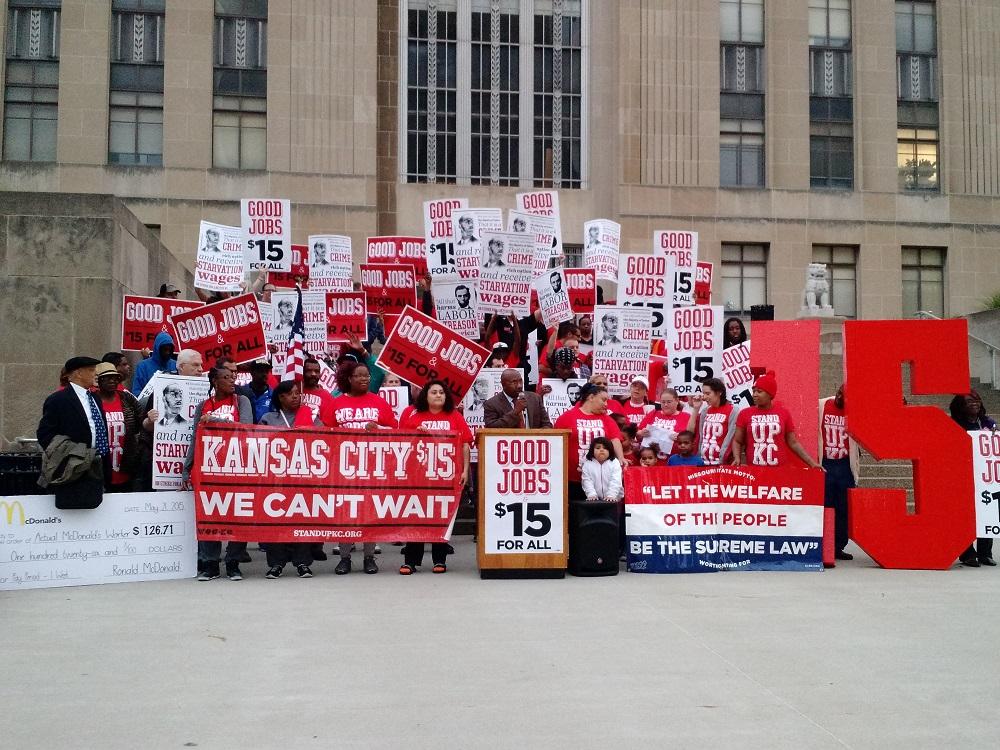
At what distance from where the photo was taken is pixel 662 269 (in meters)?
16.5

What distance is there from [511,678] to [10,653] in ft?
10.5

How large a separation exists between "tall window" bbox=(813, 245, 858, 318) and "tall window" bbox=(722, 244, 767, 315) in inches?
67.8

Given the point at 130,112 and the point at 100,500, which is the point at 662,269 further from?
the point at 130,112

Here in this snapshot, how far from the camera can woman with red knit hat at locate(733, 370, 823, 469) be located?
1173cm

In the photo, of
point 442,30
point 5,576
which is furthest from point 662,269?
point 442,30

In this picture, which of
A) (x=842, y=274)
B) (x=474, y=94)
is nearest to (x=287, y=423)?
(x=474, y=94)

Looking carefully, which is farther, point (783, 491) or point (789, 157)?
point (789, 157)

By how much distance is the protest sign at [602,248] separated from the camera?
60.9 ft

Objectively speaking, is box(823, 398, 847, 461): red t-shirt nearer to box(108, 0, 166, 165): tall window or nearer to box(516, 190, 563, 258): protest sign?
box(516, 190, 563, 258): protest sign

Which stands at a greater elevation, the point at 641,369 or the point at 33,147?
the point at 33,147

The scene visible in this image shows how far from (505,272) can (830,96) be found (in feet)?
76.0

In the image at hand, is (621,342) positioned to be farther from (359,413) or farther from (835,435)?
(359,413)

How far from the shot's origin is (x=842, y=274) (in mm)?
34438

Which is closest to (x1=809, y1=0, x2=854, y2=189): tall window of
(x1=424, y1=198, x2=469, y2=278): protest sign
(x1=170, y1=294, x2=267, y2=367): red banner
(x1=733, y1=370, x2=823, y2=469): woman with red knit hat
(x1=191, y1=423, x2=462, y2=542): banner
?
(x1=424, y1=198, x2=469, y2=278): protest sign
